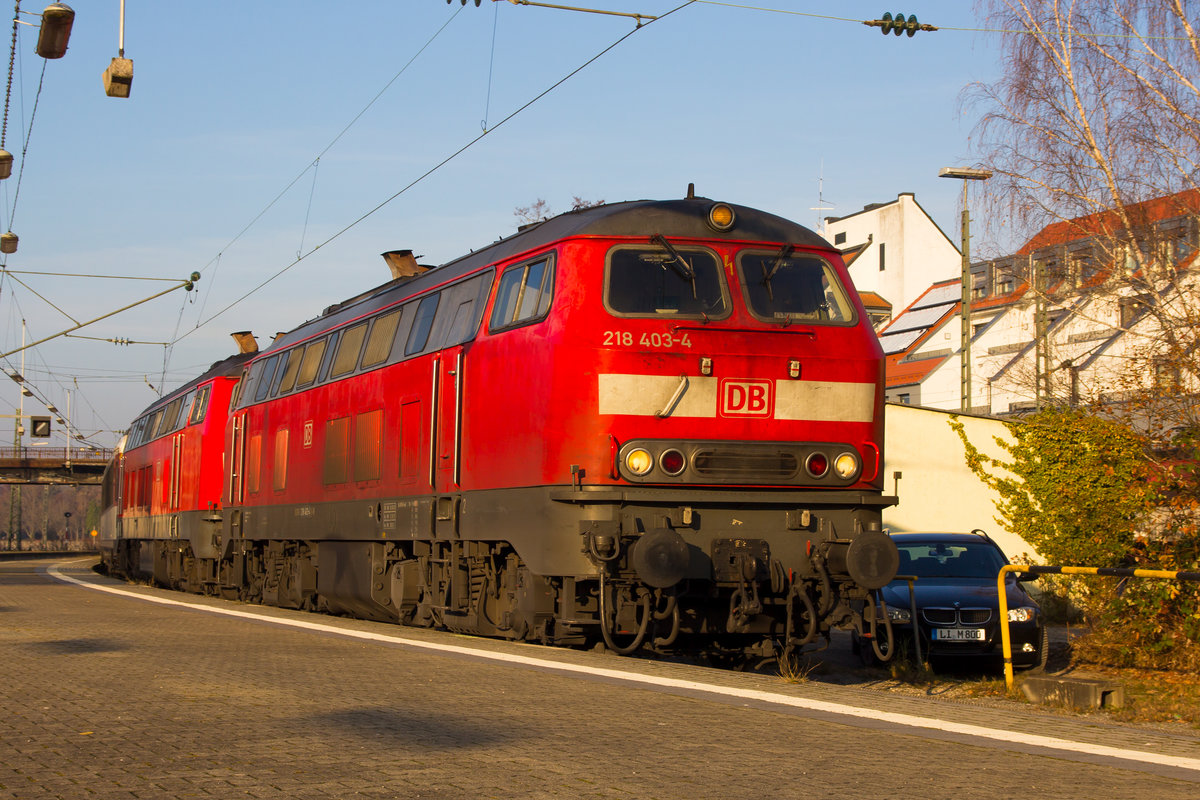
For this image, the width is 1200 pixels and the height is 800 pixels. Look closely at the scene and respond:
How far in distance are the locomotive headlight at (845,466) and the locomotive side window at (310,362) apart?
8.47 meters

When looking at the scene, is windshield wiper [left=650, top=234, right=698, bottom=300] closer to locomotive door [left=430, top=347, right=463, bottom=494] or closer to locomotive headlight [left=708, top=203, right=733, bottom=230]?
locomotive headlight [left=708, top=203, right=733, bottom=230]

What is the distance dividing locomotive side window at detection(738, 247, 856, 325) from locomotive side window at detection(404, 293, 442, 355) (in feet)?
12.4

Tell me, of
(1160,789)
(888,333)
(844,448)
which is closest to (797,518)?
(844,448)

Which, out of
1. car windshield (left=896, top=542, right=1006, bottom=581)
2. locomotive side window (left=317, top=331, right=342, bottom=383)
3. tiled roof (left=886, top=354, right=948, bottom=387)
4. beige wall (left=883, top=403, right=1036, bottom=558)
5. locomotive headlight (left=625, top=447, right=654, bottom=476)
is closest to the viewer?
locomotive headlight (left=625, top=447, right=654, bottom=476)

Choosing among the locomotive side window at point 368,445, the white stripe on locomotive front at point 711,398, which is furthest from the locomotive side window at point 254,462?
the white stripe on locomotive front at point 711,398

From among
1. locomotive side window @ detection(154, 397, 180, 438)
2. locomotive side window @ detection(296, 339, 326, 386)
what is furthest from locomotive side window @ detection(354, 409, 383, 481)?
locomotive side window @ detection(154, 397, 180, 438)

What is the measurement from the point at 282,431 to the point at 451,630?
607 cm

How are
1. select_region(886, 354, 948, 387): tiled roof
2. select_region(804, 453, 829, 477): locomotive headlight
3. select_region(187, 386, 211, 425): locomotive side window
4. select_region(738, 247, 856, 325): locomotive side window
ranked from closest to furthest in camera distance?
select_region(804, 453, 829, 477): locomotive headlight, select_region(738, 247, 856, 325): locomotive side window, select_region(187, 386, 211, 425): locomotive side window, select_region(886, 354, 948, 387): tiled roof

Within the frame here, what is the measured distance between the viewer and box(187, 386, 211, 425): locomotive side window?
2422cm

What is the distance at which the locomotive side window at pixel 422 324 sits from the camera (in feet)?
43.9

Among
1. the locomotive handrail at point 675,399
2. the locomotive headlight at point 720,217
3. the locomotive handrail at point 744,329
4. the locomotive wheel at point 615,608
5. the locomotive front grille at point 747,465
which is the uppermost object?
the locomotive headlight at point 720,217

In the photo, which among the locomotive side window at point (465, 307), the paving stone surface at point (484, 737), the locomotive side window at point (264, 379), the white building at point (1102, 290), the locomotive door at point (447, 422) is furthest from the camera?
the locomotive side window at point (264, 379)

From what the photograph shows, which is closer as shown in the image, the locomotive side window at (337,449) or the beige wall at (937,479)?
the locomotive side window at (337,449)

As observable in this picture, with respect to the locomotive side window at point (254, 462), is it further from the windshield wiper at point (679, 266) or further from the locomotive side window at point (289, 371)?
the windshield wiper at point (679, 266)
